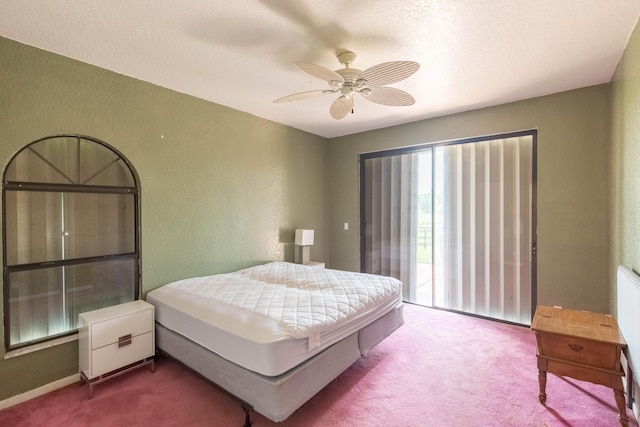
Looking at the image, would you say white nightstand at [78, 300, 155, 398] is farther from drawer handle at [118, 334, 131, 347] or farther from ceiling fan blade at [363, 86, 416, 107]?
ceiling fan blade at [363, 86, 416, 107]

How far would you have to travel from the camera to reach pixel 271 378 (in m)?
1.72

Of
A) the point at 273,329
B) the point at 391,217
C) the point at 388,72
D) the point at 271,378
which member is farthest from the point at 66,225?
the point at 391,217

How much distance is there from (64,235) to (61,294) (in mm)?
480

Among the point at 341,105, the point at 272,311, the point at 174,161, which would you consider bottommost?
the point at 272,311

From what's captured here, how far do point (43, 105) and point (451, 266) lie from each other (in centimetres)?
446

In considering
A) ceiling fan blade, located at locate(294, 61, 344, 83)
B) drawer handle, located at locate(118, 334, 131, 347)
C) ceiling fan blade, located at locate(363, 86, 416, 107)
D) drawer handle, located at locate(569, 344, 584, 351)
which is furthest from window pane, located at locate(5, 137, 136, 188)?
drawer handle, located at locate(569, 344, 584, 351)

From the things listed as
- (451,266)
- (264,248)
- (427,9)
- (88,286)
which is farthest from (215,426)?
(451,266)

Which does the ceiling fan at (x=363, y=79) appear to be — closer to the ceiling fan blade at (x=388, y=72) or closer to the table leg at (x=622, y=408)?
the ceiling fan blade at (x=388, y=72)

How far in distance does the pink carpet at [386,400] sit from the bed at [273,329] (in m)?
0.20

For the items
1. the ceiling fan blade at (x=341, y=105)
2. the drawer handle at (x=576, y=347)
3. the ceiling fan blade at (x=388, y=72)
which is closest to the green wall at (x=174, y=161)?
the ceiling fan blade at (x=341, y=105)

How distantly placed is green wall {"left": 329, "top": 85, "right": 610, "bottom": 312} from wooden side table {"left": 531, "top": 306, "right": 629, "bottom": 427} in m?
0.97

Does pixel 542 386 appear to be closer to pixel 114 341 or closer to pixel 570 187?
pixel 570 187

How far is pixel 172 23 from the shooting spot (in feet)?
6.32

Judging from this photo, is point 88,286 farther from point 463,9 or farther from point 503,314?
point 503,314
